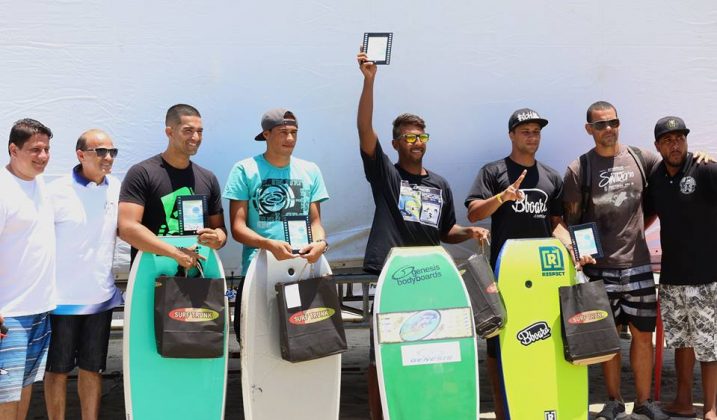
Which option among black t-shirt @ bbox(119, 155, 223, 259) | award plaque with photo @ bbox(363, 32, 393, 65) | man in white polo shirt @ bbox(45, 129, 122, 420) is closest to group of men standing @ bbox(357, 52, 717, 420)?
award plaque with photo @ bbox(363, 32, 393, 65)

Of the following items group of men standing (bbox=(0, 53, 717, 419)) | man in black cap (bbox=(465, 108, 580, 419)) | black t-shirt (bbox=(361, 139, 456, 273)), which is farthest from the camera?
man in black cap (bbox=(465, 108, 580, 419))

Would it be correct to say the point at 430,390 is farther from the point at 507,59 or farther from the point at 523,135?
the point at 507,59

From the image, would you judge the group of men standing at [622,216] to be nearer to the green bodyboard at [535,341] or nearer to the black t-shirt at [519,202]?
the black t-shirt at [519,202]

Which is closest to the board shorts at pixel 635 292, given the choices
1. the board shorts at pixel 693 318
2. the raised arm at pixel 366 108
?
the board shorts at pixel 693 318

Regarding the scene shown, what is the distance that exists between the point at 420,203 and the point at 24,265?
195 centimetres

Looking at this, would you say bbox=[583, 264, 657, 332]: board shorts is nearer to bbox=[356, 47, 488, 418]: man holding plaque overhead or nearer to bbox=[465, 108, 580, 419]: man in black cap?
bbox=[465, 108, 580, 419]: man in black cap

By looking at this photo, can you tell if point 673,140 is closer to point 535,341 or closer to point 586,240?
point 586,240

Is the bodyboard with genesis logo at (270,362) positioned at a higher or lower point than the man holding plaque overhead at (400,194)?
lower

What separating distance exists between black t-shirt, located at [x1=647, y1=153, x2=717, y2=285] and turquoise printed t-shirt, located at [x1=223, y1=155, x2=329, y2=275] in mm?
2083

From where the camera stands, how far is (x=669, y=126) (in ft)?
13.1

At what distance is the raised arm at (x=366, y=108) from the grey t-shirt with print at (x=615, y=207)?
122 cm

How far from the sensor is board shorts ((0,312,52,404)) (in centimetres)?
309

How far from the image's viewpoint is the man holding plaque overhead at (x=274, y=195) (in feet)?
11.5

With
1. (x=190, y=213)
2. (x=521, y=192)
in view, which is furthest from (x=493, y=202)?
(x=190, y=213)
